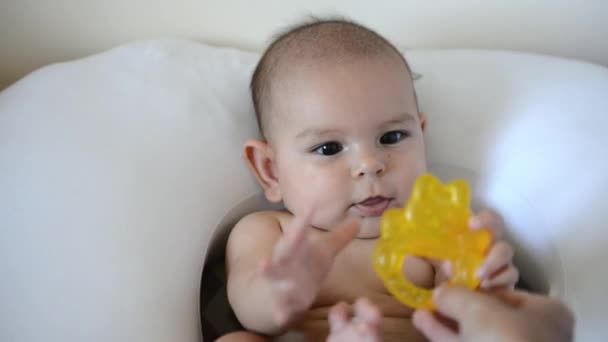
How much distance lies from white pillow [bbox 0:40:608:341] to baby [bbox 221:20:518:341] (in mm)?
87

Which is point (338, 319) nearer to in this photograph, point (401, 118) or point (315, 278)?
point (315, 278)

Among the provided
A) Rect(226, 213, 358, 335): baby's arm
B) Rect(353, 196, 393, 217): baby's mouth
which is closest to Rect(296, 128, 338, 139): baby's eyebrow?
Rect(353, 196, 393, 217): baby's mouth

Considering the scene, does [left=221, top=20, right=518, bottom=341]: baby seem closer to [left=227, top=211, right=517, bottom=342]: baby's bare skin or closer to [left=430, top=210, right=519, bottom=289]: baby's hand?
[left=227, top=211, right=517, bottom=342]: baby's bare skin

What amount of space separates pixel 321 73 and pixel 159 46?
35 centimetres

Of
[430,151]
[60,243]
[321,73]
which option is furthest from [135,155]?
[430,151]

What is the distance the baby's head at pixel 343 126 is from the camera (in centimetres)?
83

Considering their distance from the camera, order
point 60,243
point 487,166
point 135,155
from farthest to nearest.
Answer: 1. point 487,166
2. point 135,155
3. point 60,243

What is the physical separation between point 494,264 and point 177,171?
0.49m

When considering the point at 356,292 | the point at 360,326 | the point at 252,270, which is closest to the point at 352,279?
the point at 356,292

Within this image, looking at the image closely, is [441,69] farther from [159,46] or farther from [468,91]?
[159,46]

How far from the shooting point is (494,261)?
0.60m

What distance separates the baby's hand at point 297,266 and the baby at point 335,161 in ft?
0.44

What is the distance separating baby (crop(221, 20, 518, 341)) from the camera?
31.6 inches

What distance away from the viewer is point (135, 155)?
2.85 ft
